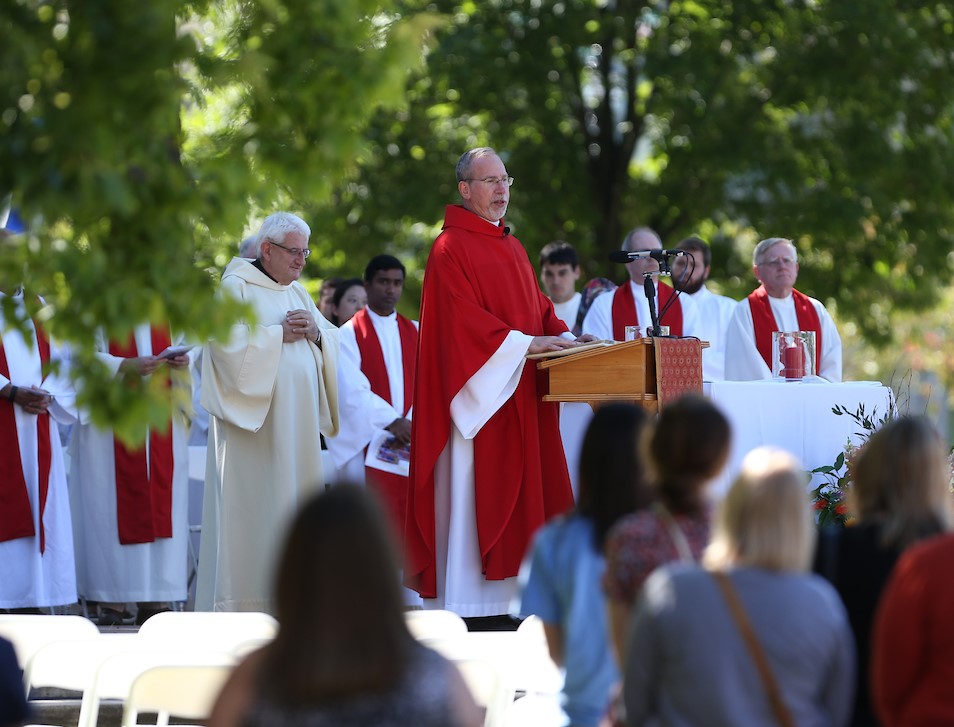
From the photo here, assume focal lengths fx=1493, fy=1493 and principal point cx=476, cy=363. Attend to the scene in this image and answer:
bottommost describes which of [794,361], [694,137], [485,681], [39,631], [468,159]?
[485,681]

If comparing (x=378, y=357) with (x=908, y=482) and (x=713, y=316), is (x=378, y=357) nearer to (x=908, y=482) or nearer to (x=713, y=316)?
(x=713, y=316)

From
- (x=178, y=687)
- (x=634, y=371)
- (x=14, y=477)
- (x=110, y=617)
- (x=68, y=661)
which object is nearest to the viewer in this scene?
(x=178, y=687)

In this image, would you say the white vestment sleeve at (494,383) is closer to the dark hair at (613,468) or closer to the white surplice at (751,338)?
the white surplice at (751,338)

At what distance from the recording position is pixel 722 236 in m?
15.9

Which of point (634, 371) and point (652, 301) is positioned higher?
point (652, 301)

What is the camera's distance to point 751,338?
388 inches

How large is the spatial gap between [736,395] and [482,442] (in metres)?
1.32

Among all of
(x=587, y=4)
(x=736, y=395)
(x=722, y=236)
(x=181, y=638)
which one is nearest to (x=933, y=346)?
(x=722, y=236)

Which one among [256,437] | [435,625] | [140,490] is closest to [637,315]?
[256,437]

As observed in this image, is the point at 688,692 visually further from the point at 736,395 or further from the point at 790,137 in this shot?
the point at 790,137

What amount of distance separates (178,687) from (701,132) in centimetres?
1146

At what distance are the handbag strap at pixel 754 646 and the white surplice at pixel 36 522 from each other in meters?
6.00

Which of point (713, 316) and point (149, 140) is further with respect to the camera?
point (713, 316)

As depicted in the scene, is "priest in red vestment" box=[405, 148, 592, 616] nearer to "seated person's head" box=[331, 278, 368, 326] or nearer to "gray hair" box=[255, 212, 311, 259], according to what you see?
"gray hair" box=[255, 212, 311, 259]
